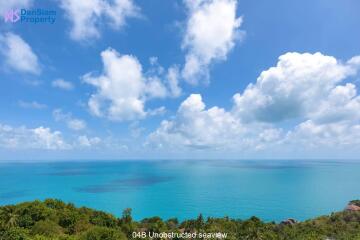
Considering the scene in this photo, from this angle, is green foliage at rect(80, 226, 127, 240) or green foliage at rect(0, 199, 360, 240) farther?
green foliage at rect(0, 199, 360, 240)

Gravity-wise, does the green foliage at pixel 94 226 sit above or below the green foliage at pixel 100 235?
below

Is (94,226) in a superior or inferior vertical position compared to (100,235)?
inferior

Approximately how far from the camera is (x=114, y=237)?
25.4m

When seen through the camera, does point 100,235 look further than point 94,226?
No

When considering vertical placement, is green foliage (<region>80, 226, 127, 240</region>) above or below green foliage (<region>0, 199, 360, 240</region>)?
above

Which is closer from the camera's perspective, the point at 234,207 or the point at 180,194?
the point at 234,207

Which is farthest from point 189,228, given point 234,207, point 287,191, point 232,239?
point 287,191

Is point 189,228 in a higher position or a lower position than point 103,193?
higher

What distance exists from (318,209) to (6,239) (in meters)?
89.5

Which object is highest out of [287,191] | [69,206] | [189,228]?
[69,206]

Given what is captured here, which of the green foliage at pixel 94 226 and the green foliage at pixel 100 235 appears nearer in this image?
the green foliage at pixel 100 235

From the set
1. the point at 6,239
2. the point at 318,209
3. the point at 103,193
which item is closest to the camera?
the point at 6,239

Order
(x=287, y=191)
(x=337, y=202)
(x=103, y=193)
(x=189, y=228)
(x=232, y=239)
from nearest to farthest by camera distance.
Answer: (x=232, y=239), (x=189, y=228), (x=337, y=202), (x=103, y=193), (x=287, y=191)

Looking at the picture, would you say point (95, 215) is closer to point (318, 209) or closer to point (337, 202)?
point (318, 209)
